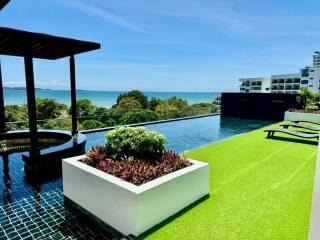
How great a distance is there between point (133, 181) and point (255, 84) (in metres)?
81.4

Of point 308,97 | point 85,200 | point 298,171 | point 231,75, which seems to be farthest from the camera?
point 231,75

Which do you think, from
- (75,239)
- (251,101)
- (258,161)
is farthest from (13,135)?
(251,101)

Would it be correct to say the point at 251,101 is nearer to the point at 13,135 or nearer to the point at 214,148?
the point at 214,148

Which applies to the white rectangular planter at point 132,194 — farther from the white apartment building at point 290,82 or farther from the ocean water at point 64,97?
the white apartment building at point 290,82

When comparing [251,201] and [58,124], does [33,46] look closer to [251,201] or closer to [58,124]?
[58,124]

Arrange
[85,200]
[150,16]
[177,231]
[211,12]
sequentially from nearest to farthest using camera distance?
[177,231]
[85,200]
[211,12]
[150,16]

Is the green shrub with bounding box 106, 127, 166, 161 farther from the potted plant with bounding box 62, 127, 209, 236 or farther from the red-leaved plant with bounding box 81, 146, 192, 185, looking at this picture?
the red-leaved plant with bounding box 81, 146, 192, 185

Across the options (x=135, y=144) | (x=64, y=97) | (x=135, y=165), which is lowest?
(x=64, y=97)

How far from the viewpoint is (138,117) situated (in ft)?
Result: 46.6

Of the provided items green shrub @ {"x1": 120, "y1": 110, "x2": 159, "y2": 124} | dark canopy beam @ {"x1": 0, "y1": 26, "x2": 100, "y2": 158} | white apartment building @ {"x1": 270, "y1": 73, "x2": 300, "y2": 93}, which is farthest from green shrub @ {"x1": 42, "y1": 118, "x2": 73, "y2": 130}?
white apartment building @ {"x1": 270, "y1": 73, "x2": 300, "y2": 93}

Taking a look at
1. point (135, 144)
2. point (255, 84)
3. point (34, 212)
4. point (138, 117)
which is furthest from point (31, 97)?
point (255, 84)

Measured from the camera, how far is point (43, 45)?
22.0ft

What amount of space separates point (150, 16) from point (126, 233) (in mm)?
17746

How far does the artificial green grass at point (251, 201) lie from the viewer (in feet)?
10.6
